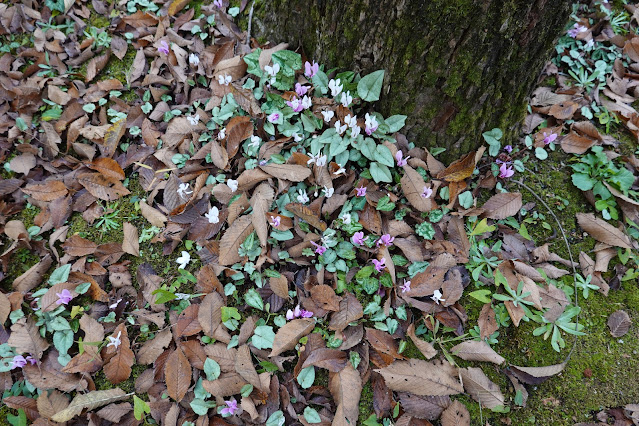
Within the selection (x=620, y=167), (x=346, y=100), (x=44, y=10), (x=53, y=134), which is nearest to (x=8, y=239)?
(x=53, y=134)

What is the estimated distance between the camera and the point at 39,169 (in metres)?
3.12

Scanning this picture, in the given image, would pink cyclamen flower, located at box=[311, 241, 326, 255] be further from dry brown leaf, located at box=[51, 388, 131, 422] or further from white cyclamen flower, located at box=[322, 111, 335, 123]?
dry brown leaf, located at box=[51, 388, 131, 422]

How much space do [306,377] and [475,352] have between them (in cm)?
93

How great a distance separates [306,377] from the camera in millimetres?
2289

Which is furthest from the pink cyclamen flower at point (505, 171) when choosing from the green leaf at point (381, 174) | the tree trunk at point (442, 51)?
the green leaf at point (381, 174)

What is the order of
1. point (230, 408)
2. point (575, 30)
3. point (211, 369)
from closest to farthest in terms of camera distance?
point (230, 408) < point (211, 369) < point (575, 30)

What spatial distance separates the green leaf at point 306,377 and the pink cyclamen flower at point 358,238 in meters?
0.74

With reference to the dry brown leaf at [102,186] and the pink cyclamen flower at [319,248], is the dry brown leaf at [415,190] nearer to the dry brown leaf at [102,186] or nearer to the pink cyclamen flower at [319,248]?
the pink cyclamen flower at [319,248]

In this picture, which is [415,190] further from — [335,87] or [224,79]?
[224,79]

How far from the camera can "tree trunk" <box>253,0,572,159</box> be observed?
2248 millimetres

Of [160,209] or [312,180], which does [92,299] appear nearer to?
[160,209]

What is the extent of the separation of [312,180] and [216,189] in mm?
593

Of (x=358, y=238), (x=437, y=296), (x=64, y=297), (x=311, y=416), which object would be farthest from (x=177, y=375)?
(x=437, y=296)

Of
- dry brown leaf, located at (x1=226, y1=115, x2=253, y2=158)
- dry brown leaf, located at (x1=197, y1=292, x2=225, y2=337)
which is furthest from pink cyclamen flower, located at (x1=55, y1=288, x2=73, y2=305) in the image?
dry brown leaf, located at (x1=226, y1=115, x2=253, y2=158)
